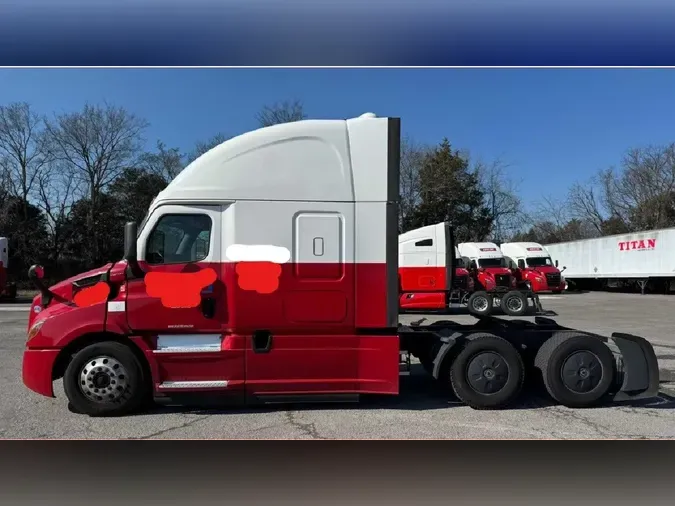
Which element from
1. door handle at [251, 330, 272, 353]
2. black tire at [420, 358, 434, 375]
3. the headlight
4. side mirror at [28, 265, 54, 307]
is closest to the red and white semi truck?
black tire at [420, 358, 434, 375]

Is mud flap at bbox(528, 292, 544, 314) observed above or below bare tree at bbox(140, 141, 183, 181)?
below

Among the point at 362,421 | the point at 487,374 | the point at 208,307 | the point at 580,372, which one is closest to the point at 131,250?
the point at 208,307

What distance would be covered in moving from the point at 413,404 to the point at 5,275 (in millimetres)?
4161

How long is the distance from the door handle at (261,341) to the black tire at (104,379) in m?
1.10

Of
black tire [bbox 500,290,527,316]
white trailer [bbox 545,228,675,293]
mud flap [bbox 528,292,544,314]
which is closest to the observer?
white trailer [bbox 545,228,675,293]

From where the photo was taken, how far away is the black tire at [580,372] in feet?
17.5

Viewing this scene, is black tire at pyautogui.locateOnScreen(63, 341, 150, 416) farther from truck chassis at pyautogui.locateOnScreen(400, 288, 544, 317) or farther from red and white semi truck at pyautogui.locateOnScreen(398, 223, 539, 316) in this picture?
truck chassis at pyautogui.locateOnScreen(400, 288, 544, 317)

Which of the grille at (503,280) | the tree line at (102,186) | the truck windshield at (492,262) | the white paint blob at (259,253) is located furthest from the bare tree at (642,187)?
the grille at (503,280)

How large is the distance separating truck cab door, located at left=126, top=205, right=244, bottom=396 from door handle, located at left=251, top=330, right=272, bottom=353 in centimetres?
13

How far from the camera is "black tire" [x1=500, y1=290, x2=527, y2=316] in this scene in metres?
16.4

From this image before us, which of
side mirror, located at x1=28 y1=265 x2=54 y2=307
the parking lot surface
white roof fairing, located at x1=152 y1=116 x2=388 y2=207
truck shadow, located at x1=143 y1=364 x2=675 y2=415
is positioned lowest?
the parking lot surface

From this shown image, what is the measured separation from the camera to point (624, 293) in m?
18.0

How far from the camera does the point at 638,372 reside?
5.23 meters
